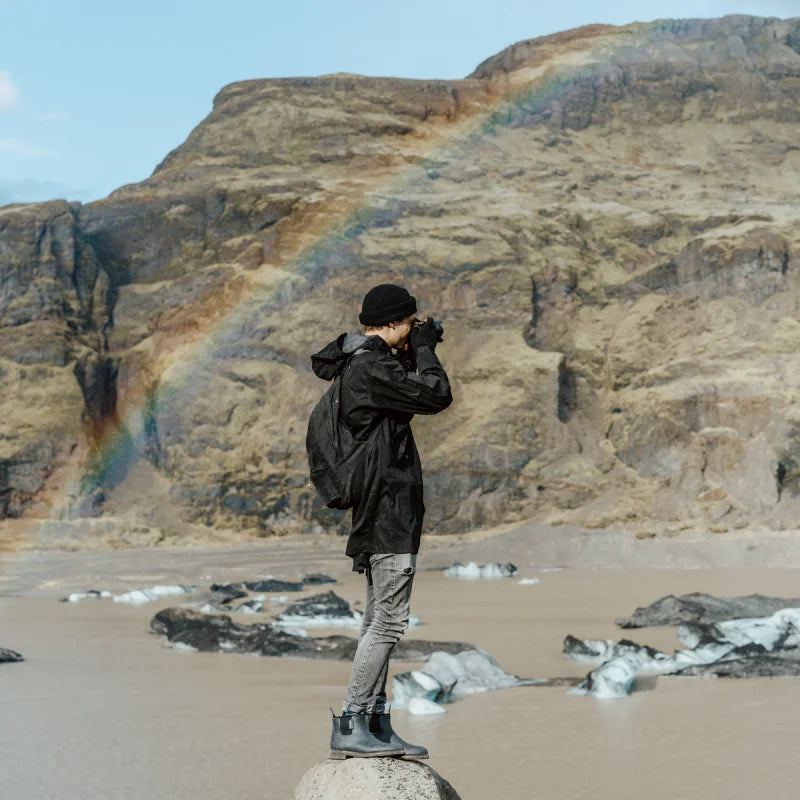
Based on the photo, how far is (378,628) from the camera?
13.9 ft

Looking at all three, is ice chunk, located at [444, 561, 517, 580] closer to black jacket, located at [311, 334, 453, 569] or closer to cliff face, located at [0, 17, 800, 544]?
cliff face, located at [0, 17, 800, 544]

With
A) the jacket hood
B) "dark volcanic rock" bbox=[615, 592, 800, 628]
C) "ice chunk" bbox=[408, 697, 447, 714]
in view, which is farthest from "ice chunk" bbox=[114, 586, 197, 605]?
the jacket hood

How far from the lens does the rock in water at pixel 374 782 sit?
4082 millimetres

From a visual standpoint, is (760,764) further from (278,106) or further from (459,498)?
(278,106)

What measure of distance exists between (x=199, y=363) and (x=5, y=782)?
2697 cm

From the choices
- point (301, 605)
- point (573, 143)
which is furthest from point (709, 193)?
point (301, 605)

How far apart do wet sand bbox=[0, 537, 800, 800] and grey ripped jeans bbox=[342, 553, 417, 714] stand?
1015 millimetres

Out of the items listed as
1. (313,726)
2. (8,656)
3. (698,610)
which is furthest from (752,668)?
(8,656)

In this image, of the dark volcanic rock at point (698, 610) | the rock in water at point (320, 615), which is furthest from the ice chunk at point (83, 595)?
the dark volcanic rock at point (698, 610)

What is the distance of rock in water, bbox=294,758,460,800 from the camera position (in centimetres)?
408

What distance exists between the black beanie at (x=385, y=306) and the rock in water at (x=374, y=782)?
A: 1579mm

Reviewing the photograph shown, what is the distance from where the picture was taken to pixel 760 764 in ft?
17.3

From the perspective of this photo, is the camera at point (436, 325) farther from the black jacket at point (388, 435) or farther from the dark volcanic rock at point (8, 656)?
the dark volcanic rock at point (8, 656)

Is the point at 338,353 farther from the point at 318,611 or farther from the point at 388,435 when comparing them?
the point at 318,611
